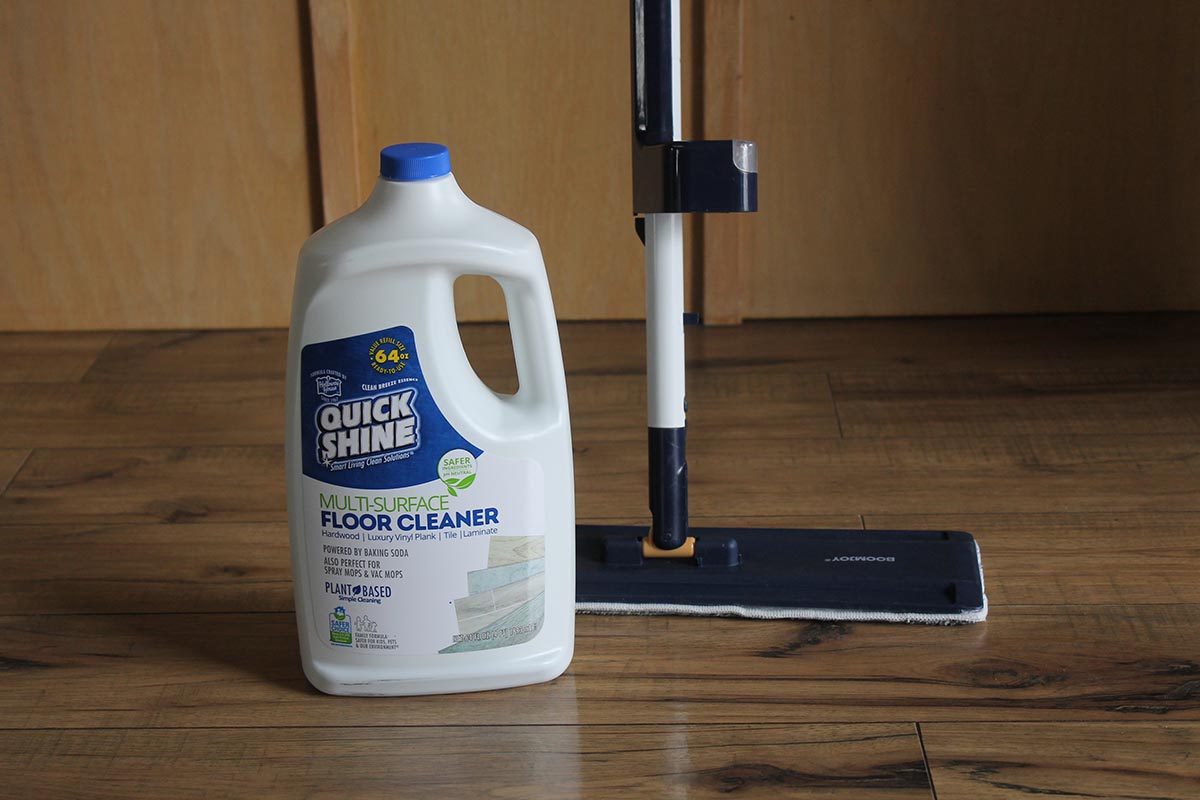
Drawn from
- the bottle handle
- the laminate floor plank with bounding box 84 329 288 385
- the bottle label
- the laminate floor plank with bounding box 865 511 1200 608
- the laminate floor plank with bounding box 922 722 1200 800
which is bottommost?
the laminate floor plank with bounding box 922 722 1200 800

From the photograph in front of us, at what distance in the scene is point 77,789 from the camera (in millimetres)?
883

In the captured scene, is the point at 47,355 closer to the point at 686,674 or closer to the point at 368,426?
the point at 368,426

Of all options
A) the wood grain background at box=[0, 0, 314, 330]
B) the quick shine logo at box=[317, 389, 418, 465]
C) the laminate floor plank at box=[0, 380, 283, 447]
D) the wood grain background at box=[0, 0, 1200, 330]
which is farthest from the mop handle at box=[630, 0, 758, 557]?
the wood grain background at box=[0, 0, 314, 330]

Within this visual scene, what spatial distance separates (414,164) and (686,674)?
1.41 ft

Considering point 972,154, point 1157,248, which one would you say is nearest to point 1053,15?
point 972,154

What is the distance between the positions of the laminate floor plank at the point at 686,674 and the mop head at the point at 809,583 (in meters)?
0.01

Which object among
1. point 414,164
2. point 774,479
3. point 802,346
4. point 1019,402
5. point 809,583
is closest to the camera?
point 414,164

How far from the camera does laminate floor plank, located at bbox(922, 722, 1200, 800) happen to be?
0.86m

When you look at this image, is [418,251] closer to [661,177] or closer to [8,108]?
[661,177]

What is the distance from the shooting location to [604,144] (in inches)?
67.6

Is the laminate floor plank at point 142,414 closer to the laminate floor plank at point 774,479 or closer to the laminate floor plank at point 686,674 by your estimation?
the laminate floor plank at point 774,479

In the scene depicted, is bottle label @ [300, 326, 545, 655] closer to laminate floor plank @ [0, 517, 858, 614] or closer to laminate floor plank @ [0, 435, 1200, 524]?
laminate floor plank @ [0, 517, 858, 614]

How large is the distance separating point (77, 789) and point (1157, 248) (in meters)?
1.49

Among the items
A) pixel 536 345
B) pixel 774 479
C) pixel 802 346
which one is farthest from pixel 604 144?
pixel 536 345
